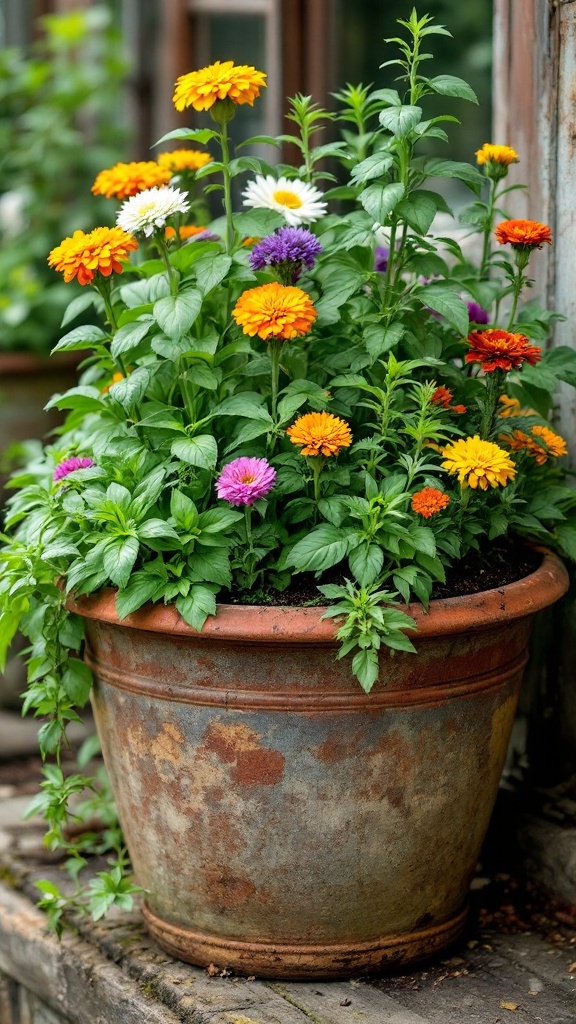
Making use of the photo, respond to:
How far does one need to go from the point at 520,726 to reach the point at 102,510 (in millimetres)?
972

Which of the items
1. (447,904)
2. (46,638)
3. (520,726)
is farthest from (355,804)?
(520,726)

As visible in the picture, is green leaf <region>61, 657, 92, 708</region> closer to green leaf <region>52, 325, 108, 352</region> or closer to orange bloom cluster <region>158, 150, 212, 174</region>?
green leaf <region>52, 325, 108, 352</region>

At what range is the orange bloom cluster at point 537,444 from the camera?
1794 millimetres

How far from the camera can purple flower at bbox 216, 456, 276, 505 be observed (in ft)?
5.09

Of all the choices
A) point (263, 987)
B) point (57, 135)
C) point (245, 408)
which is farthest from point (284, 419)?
point (57, 135)

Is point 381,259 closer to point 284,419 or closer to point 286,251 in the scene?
point 286,251

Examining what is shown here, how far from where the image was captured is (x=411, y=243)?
176 cm

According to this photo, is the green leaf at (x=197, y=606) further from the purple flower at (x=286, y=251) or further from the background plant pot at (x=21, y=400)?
the background plant pot at (x=21, y=400)

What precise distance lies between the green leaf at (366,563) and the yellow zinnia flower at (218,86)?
62cm

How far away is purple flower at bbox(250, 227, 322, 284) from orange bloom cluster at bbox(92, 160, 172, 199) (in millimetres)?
293

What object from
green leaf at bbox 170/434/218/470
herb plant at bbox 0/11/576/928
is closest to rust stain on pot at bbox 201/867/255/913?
herb plant at bbox 0/11/576/928

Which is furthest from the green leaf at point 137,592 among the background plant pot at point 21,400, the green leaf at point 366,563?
the background plant pot at point 21,400

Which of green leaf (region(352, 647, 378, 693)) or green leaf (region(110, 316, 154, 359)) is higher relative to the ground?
green leaf (region(110, 316, 154, 359))

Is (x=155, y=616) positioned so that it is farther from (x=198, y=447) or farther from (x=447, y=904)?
(x=447, y=904)
